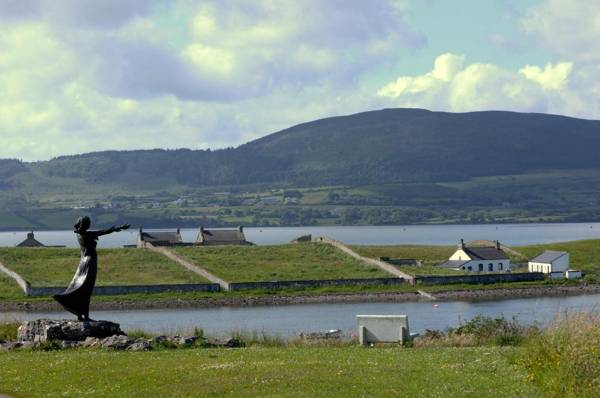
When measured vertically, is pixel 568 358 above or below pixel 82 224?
below

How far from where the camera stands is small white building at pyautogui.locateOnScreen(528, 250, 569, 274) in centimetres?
9212

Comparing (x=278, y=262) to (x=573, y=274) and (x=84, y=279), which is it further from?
(x=84, y=279)

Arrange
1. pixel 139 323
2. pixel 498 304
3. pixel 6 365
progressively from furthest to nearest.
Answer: pixel 498 304 → pixel 139 323 → pixel 6 365

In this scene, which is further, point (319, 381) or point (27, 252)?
point (27, 252)

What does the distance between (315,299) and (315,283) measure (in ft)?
17.4

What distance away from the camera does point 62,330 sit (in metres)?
28.3

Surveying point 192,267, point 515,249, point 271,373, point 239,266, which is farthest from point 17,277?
point 271,373

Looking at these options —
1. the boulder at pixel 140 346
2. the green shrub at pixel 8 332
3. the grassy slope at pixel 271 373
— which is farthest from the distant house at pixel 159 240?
the grassy slope at pixel 271 373

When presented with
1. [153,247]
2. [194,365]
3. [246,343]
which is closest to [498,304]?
[153,247]

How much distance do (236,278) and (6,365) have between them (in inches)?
2469

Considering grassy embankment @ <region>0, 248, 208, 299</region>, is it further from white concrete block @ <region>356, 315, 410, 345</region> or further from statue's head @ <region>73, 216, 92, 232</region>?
white concrete block @ <region>356, 315, 410, 345</region>

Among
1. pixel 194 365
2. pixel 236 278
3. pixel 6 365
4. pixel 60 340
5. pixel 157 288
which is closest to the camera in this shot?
pixel 194 365

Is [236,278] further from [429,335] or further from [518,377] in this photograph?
[518,377]

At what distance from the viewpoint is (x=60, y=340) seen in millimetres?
27953
